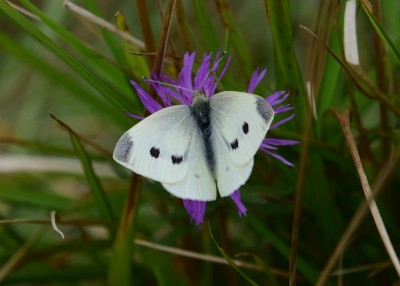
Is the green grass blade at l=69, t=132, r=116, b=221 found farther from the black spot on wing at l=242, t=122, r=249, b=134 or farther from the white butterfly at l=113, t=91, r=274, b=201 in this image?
the black spot on wing at l=242, t=122, r=249, b=134

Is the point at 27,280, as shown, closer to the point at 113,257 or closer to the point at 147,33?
the point at 113,257

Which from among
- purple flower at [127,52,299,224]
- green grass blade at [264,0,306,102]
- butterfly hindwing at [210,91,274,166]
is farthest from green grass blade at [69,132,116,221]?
green grass blade at [264,0,306,102]

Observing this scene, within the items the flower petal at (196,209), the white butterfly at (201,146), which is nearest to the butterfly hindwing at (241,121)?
the white butterfly at (201,146)

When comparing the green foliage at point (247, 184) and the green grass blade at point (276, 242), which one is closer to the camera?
the green foliage at point (247, 184)

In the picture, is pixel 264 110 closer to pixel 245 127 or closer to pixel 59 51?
pixel 245 127

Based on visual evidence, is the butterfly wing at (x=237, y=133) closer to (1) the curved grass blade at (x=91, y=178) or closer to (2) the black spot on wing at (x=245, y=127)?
(2) the black spot on wing at (x=245, y=127)
